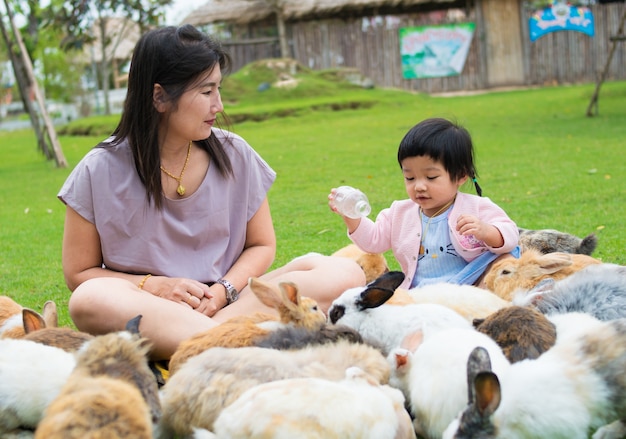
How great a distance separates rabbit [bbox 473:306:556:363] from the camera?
2941 mm

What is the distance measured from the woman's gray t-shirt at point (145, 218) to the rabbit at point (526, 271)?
145cm

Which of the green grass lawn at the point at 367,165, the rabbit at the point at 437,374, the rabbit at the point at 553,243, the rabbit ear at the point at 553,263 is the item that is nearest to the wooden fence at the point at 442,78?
the green grass lawn at the point at 367,165

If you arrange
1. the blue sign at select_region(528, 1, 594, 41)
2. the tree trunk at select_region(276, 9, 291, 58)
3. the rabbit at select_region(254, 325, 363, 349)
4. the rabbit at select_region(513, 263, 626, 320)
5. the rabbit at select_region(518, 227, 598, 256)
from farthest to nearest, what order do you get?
1. the tree trunk at select_region(276, 9, 291, 58)
2. the blue sign at select_region(528, 1, 594, 41)
3. the rabbit at select_region(518, 227, 598, 256)
4. the rabbit at select_region(513, 263, 626, 320)
5. the rabbit at select_region(254, 325, 363, 349)

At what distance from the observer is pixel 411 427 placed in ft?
8.65

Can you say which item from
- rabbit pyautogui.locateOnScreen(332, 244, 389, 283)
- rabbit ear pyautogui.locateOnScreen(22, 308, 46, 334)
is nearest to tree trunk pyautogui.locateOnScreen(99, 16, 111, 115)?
rabbit pyautogui.locateOnScreen(332, 244, 389, 283)

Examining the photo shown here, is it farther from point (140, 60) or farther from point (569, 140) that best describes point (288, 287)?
point (569, 140)

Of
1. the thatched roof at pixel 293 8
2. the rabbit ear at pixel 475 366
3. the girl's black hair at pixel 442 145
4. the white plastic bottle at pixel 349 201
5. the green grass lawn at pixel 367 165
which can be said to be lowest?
the green grass lawn at pixel 367 165

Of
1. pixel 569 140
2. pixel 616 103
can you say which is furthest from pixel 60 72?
pixel 569 140

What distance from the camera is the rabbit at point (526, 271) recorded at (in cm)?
399

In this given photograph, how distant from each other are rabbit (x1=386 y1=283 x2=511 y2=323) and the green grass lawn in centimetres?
179

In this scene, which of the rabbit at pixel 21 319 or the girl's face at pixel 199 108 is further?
the girl's face at pixel 199 108

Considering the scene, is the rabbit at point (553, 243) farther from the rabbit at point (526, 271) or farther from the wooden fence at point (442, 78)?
the wooden fence at point (442, 78)

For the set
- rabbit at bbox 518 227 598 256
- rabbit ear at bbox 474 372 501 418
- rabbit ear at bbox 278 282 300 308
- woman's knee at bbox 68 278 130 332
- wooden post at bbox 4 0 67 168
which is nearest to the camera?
rabbit ear at bbox 474 372 501 418

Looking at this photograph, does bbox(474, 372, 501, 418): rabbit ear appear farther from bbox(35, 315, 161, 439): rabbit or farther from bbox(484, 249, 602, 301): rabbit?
bbox(484, 249, 602, 301): rabbit
